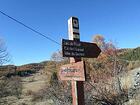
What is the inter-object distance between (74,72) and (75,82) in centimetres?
23

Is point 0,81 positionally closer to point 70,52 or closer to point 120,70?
point 120,70

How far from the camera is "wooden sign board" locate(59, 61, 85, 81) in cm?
578

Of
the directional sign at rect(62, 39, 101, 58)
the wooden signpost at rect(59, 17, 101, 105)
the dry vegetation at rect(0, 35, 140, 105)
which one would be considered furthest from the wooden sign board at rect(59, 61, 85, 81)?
the dry vegetation at rect(0, 35, 140, 105)

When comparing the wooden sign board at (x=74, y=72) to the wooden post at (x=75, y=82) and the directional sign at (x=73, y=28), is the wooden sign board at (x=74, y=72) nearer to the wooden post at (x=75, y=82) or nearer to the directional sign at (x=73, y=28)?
the wooden post at (x=75, y=82)

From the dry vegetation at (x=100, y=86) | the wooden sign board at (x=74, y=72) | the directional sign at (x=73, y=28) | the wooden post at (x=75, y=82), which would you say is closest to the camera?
the wooden sign board at (x=74, y=72)

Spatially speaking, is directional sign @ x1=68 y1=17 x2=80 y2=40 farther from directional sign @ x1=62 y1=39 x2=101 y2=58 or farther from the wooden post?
directional sign @ x1=62 y1=39 x2=101 y2=58

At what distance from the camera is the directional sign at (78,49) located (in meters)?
5.79

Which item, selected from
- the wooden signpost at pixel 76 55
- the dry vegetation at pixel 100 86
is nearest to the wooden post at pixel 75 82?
the wooden signpost at pixel 76 55

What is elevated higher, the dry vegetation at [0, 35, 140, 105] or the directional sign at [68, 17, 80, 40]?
the directional sign at [68, 17, 80, 40]

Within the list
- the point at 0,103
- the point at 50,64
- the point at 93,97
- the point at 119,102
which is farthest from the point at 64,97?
the point at 50,64

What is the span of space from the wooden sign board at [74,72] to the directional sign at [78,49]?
0.84ft

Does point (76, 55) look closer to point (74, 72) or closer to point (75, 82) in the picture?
point (74, 72)

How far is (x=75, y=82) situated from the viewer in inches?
239

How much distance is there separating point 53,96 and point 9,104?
16423mm
